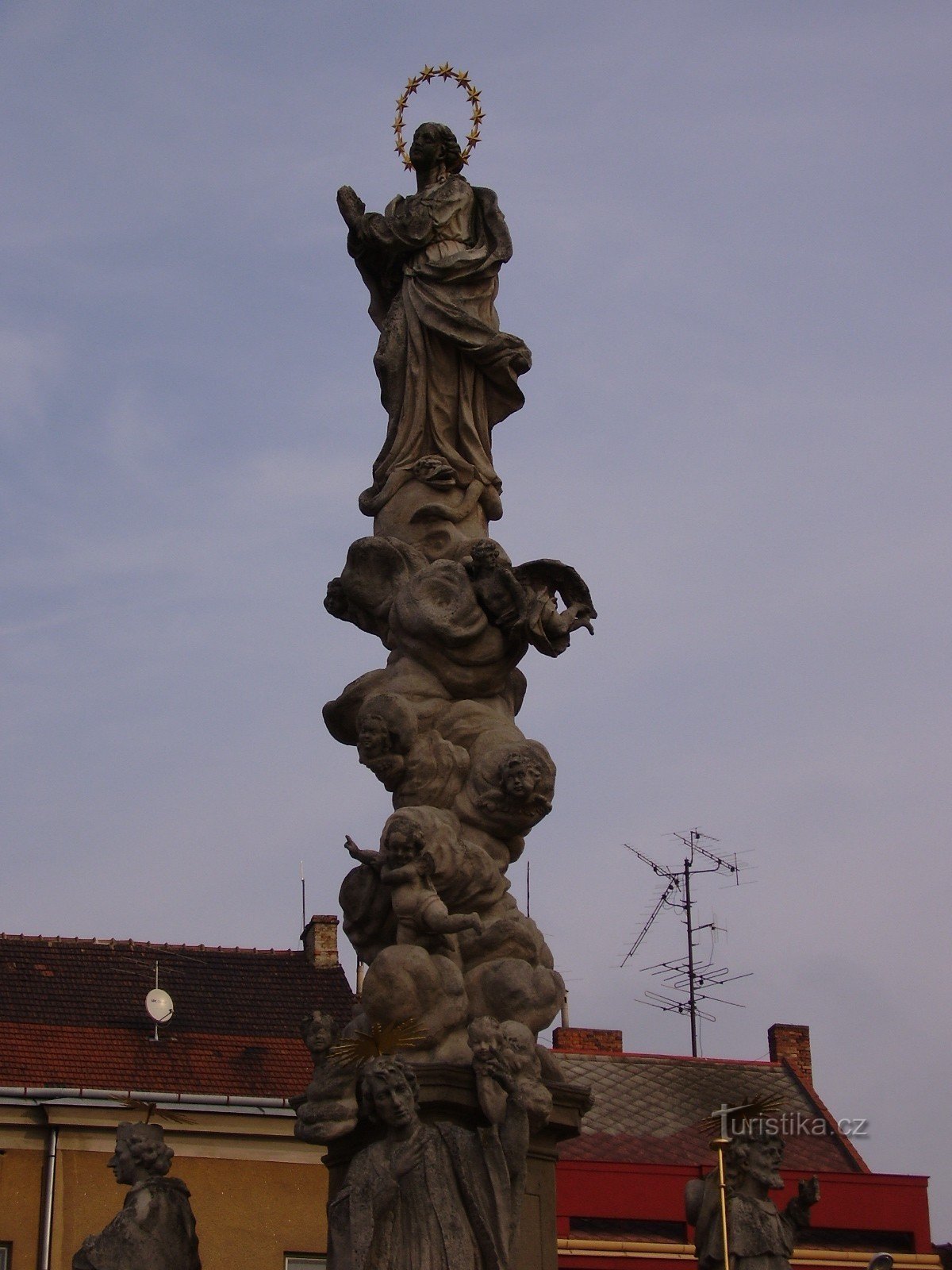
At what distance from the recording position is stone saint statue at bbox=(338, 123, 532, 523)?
920 centimetres

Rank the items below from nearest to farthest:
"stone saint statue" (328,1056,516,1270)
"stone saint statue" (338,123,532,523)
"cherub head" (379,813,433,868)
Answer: "stone saint statue" (328,1056,516,1270)
"cherub head" (379,813,433,868)
"stone saint statue" (338,123,532,523)

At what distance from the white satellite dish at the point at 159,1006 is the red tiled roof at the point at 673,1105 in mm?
4387

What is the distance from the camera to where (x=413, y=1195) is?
7039 mm

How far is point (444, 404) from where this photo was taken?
9.34m

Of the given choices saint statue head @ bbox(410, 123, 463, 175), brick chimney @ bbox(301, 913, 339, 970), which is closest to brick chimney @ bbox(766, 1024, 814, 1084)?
brick chimney @ bbox(301, 913, 339, 970)

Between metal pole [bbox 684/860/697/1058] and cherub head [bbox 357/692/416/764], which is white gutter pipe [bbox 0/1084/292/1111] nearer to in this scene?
metal pole [bbox 684/860/697/1058]

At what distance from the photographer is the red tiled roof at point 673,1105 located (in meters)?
22.8

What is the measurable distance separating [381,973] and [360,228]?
3732mm

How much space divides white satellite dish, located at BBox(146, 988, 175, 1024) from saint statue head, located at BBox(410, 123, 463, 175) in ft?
43.2

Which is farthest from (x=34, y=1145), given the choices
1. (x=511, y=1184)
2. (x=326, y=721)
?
(x=511, y=1184)

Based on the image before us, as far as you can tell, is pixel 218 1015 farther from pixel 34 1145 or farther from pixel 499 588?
pixel 499 588

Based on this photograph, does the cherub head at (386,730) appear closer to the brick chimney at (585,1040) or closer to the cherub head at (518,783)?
the cherub head at (518,783)

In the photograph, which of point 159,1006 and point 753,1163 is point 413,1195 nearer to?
point 753,1163

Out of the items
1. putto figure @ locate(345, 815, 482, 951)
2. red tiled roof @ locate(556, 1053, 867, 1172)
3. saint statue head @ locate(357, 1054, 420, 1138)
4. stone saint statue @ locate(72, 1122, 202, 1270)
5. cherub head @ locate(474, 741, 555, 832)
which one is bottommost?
stone saint statue @ locate(72, 1122, 202, 1270)
